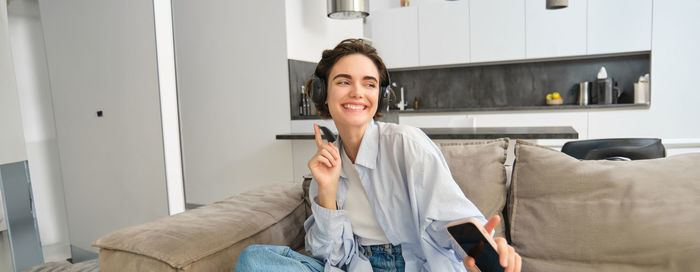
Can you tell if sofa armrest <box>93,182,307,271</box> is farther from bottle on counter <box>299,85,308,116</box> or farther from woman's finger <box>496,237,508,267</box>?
bottle on counter <box>299,85,308,116</box>

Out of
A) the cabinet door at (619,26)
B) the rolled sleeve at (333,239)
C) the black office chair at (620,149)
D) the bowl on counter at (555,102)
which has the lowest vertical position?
the rolled sleeve at (333,239)

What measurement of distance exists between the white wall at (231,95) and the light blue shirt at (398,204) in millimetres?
2214

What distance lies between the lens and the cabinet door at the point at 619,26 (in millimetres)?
3914

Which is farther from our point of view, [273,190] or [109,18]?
[109,18]

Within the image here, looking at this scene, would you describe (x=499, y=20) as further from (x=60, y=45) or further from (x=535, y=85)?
(x=60, y=45)

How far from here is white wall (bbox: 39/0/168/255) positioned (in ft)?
8.11

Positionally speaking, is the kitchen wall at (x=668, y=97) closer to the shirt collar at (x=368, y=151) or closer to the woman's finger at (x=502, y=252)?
the shirt collar at (x=368, y=151)

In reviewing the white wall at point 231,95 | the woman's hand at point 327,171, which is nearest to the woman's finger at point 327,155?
the woman's hand at point 327,171

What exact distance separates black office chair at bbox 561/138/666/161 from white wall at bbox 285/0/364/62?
2242 mm

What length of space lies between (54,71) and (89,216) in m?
1.01

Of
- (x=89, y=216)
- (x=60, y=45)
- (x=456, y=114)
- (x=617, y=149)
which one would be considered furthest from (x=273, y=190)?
(x=456, y=114)

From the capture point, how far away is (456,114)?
4.61 metres

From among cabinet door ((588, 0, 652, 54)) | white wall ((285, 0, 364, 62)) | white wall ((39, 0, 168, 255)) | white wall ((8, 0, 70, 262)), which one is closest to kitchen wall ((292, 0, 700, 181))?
cabinet door ((588, 0, 652, 54))

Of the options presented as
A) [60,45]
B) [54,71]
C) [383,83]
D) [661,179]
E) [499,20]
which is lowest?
[661,179]
